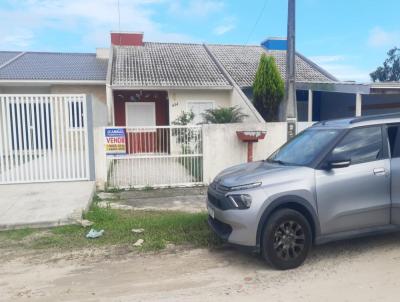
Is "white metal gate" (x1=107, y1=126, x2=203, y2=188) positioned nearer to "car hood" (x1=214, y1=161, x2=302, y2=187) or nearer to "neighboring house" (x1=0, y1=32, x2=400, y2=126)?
"neighboring house" (x1=0, y1=32, x2=400, y2=126)

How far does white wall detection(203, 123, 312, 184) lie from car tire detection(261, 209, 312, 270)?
4.98 m

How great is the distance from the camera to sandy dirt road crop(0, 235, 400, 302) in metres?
3.62

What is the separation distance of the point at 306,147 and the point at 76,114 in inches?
237

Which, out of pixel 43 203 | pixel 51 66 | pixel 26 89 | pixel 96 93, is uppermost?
pixel 51 66

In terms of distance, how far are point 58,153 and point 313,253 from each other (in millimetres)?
6599

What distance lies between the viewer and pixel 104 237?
5473 millimetres

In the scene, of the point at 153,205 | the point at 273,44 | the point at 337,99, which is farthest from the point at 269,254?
the point at 273,44

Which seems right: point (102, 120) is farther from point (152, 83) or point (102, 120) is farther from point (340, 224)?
point (340, 224)

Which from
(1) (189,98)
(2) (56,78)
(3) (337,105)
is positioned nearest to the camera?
(2) (56,78)

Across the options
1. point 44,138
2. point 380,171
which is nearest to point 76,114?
point 44,138

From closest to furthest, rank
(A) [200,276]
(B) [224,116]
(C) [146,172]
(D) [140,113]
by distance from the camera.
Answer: (A) [200,276] → (C) [146,172] → (B) [224,116] → (D) [140,113]

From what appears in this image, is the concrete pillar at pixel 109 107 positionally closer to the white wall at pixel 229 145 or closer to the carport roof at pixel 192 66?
the carport roof at pixel 192 66

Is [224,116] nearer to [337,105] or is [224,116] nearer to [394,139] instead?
[394,139]

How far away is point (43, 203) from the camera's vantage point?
702 centimetres
